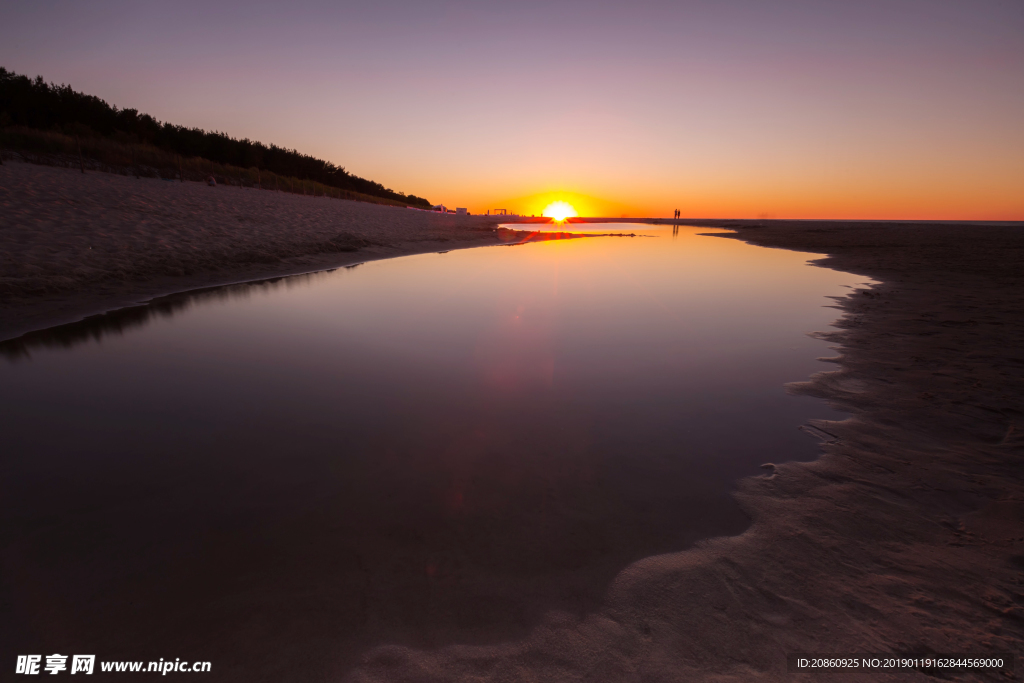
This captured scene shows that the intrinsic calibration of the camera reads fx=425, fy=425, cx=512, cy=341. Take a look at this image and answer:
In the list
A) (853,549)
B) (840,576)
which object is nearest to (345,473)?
(840,576)

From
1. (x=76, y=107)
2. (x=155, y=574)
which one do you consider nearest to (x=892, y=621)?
(x=155, y=574)

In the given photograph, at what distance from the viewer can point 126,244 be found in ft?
36.1

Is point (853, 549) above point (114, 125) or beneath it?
beneath

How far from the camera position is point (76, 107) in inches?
1372

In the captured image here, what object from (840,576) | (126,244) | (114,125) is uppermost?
(114,125)

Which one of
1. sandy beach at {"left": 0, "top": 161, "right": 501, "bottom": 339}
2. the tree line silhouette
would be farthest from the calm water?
the tree line silhouette

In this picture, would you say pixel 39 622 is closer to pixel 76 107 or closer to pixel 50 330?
pixel 50 330

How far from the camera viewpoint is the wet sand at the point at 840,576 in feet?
6.39

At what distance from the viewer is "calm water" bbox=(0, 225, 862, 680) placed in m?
2.14

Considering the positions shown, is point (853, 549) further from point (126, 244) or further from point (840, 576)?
point (126, 244)

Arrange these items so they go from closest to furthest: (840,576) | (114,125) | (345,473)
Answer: (840,576)
(345,473)
(114,125)

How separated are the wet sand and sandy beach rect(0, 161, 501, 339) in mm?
8960

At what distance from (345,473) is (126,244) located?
12044 mm

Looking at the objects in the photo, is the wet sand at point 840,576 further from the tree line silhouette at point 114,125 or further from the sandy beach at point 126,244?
the tree line silhouette at point 114,125
